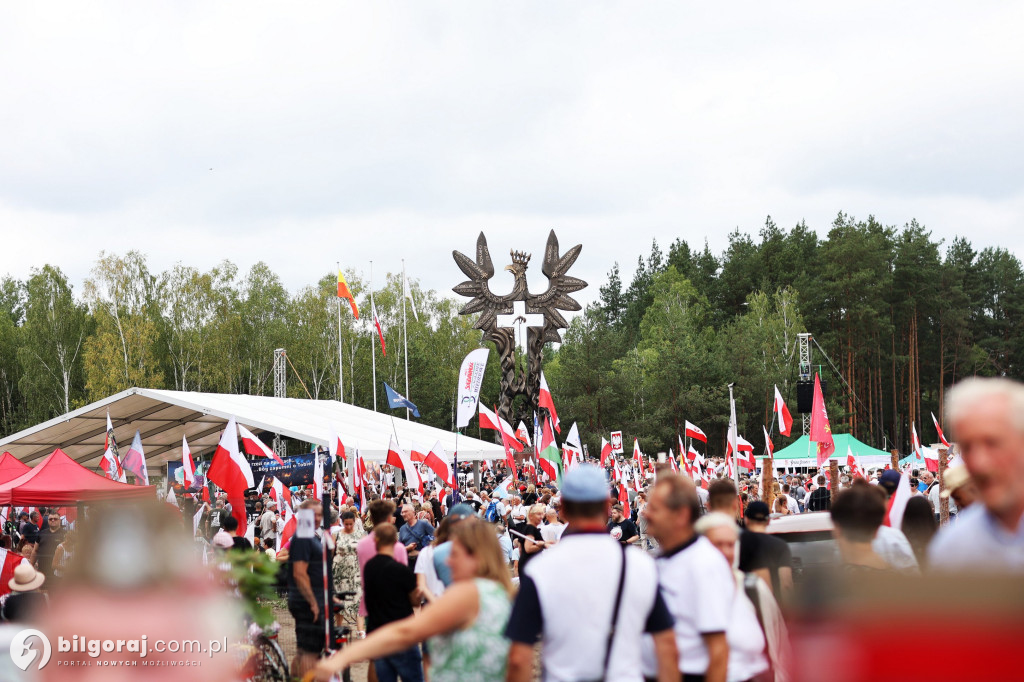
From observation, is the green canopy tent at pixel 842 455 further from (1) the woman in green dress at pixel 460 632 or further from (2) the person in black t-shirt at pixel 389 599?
(1) the woman in green dress at pixel 460 632

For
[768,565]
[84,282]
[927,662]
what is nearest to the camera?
[927,662]

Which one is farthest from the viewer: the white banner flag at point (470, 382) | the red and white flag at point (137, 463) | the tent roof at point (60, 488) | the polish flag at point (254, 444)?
the red and white flag at point (137, 463)

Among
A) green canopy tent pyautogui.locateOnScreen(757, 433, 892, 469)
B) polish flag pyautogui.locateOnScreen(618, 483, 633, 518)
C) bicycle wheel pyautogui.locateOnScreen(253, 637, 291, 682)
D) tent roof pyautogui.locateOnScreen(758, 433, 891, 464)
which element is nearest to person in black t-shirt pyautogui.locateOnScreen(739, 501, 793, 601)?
bicycle wheel pyautogui.locateOnScreen(253, 637, 291, 682)

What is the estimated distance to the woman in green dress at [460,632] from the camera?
3.33m

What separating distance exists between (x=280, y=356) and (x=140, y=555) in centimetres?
4553

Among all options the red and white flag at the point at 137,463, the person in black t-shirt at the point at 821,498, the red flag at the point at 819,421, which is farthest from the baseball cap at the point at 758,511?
the red and white flag at the point at 137,463

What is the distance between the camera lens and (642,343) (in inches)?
2879

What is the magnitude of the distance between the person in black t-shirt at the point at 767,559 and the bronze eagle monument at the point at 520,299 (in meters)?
39.2

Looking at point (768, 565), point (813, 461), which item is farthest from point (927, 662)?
point (813, 461)

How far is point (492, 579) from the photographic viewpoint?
12.9ft

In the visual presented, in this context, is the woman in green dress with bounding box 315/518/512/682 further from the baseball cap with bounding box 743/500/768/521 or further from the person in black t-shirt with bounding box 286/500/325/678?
the person in black t-shirt with bounding box 286/500/325/678

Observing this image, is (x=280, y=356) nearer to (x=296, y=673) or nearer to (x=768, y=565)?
(x=296, y=673)

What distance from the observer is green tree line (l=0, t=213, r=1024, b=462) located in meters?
59.3

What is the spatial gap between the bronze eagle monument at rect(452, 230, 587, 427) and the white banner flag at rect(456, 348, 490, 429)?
2763cm
